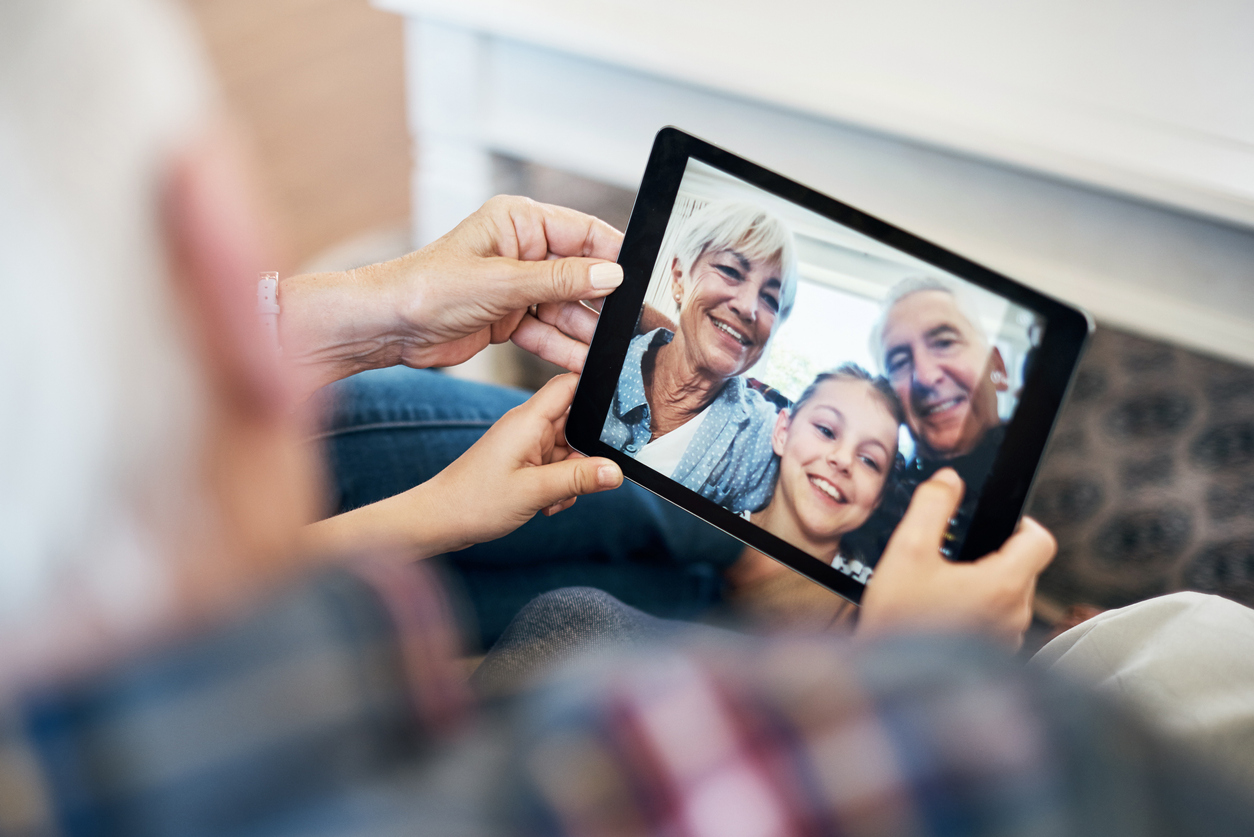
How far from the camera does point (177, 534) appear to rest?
0.62ft

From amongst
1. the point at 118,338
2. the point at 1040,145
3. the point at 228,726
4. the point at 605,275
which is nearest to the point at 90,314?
the point at 118,338

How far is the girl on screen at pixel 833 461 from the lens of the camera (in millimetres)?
513

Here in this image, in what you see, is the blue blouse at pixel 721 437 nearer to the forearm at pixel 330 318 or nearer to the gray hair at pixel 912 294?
the gray hair at pixel 912 294

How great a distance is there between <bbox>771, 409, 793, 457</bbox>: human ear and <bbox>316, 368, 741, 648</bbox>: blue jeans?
0.59ft

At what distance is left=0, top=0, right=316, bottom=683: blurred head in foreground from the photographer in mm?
162

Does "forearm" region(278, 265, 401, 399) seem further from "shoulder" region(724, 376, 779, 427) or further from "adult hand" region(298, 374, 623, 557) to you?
"shoulder" region(724, 376, 779, 427)

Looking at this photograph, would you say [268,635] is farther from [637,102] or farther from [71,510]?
[637,102]

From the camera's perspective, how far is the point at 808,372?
54 cm

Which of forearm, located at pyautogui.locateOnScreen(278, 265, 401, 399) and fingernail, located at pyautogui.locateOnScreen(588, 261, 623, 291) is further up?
fingernail, located at pyautogui.locateOnScreen(588, 261, 623, 291)

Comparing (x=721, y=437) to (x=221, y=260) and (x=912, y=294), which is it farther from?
(x=221, y=260)

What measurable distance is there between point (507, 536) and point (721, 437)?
23 centimetres

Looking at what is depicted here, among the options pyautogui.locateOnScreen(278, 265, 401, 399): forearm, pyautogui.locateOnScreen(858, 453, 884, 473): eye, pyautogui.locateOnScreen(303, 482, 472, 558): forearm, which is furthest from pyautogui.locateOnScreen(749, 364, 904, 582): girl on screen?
pyautogui.locateOnScreen(278, 265, 401, 399): forearm

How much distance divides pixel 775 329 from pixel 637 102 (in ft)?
1.16

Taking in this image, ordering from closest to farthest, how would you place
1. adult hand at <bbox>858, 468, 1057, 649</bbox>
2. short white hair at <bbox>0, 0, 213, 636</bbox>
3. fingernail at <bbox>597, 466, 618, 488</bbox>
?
short white hair at <bbox>0, 0, 213, 636</bbox>
adult hand at <bbox>858, 468, 1057, 649</bbox>
fingernail at <bbox>597, 466, 618, 488</bbox>
